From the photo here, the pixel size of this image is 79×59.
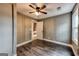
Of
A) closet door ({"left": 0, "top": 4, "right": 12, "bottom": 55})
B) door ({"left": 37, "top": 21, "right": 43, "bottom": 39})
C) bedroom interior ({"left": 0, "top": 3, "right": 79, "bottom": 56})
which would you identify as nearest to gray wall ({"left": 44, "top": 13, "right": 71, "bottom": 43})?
bedroom interior ({"left": 0, "top": 3, "right": 79, "bottom": 56})

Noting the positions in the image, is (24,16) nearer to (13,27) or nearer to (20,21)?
(20,21)

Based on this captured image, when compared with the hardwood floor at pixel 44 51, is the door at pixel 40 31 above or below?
above

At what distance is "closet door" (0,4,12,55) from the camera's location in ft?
6.54

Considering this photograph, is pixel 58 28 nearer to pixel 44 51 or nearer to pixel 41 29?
pixel 41 29

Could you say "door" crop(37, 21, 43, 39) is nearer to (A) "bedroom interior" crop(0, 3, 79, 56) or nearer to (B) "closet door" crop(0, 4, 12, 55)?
(A) "bedroom interior" crop(0, 3, 79, 56)

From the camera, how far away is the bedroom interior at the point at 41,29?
2.24 metres

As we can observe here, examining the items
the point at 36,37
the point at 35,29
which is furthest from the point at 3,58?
the point at 35,29

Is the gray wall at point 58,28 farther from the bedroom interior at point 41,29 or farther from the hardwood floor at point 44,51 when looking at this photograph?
the hardwood floor at point 44,51

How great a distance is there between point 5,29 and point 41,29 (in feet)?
15.2

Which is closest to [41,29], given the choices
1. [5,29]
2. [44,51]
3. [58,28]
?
[58,28]

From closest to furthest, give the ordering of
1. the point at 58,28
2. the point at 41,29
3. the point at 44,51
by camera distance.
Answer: the point at 44,51 → the point at 58,28 → the point at 41,29

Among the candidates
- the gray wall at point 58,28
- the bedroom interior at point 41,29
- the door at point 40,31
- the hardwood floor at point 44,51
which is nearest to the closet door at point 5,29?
the bedroom interior at point 41,29

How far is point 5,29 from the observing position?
213 centimetres

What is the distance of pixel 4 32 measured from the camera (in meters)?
2.09
